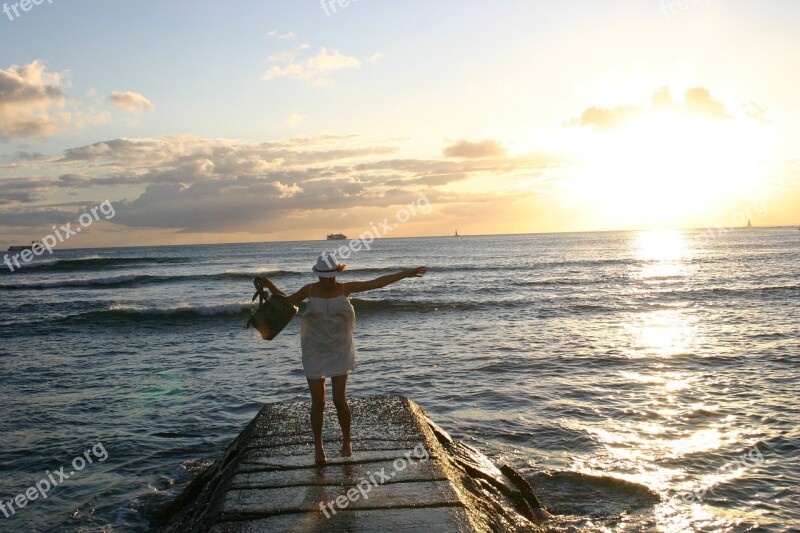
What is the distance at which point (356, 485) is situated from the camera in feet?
15.5

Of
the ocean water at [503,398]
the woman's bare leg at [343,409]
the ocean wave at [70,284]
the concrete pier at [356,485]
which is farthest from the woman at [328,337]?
the ocean wave at [70,284]

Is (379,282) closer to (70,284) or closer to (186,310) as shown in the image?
(186,310)

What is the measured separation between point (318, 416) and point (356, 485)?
0.81 m

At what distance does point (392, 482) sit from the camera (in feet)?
15.6

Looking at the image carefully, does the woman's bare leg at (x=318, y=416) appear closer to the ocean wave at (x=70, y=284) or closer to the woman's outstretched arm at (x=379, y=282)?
the woman's outstretched arm at (x=379, y=282)

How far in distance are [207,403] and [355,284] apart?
6.49m

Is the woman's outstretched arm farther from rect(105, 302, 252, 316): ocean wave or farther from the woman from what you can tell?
rect(105, 302, 252, 316): ocean wave

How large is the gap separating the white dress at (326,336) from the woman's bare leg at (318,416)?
8 cm

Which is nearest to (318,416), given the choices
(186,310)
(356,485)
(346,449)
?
(346,449)

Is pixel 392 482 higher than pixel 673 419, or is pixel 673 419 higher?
pixel 392 482

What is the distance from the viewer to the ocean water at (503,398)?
686cm

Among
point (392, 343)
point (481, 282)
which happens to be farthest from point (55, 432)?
point (481, 282)

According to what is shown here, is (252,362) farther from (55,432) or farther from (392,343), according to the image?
(55,432)

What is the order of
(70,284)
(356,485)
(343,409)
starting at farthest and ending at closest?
(70,284)
(343,409)
(356,485)
